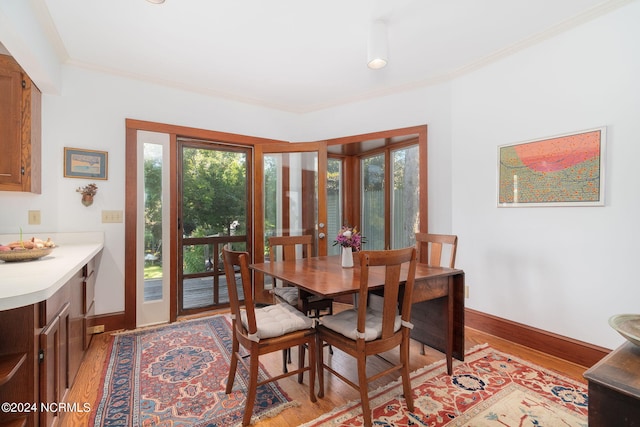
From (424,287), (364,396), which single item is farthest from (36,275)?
(424,287)

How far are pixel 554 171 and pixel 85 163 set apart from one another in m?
4.07

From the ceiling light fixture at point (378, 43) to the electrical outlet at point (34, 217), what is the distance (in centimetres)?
308

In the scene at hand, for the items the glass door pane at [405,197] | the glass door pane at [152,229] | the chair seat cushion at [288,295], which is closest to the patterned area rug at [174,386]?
the glass door pane at [152,229]

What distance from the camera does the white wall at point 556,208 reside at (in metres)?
2.08

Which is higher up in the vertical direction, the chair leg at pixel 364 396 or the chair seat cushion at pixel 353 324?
the chair seat cushion at pixel 353 324

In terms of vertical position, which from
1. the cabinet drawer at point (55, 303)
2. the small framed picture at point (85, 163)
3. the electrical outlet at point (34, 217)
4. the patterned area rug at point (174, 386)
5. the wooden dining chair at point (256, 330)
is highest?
the small framed picture at point (85, 163)

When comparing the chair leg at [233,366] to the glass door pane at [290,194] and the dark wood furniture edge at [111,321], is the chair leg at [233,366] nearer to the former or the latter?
the dark wood furniture edge at [111,321]

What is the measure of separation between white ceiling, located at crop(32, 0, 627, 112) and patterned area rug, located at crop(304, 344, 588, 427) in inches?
101

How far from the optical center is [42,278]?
53.5 inches

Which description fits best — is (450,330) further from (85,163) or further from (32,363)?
(85,163)

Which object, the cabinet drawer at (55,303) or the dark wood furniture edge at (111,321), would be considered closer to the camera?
the cabinet drawer at (55,303)

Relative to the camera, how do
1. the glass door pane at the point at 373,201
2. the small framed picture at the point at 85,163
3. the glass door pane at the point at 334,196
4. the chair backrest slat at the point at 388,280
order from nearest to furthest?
1. the chair backrest slat at the point at 388,280
2. the small framed picture at the point at 85,163
3. the glass door pane at the point at 373,201
4. the glass door pane at the point at 334,196

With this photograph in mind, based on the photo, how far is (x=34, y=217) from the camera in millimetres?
2641

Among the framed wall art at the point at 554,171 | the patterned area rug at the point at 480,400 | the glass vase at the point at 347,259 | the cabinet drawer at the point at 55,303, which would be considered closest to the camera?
the cabinet drawer at the point at 55,303
